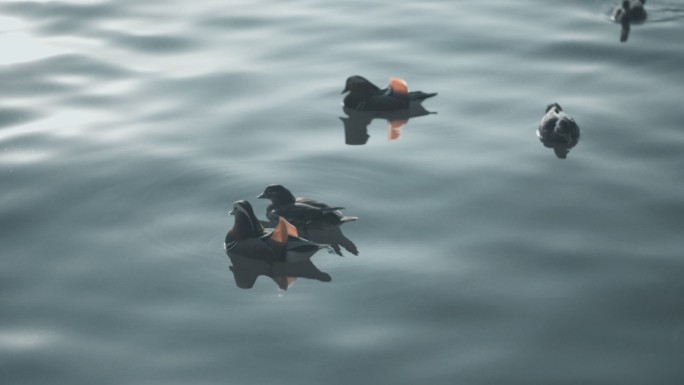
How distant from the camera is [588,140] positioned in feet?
60.1

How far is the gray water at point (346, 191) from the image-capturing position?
13055mm

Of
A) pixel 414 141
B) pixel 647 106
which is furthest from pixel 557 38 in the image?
pixel 414 141

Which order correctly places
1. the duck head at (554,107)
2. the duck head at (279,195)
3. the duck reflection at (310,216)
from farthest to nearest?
the duck head at (554,107) < the duck head at (279,195) < the duck reflection at (310,216)

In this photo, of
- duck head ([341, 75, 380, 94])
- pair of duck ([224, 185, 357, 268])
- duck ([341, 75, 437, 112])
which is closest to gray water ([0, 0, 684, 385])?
pair of duck ([224, 185, 357, 268])

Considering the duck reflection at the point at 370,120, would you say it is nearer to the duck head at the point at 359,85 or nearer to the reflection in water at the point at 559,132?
the duck head at the point at 359,85

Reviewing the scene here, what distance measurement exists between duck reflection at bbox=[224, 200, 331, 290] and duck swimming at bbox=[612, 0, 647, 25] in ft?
34.7

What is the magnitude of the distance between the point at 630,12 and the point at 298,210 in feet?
33.6

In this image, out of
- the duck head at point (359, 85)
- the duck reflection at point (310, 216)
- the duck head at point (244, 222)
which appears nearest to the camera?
the duck head at point (244, 222)

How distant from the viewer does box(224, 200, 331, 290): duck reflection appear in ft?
48.8

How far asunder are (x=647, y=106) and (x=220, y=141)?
6700 mm

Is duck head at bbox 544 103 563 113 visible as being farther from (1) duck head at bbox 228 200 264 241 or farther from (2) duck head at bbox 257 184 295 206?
(1) duck head at bbox 228 200 264 241


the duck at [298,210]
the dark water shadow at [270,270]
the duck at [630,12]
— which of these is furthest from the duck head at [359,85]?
the duck at [630,12]

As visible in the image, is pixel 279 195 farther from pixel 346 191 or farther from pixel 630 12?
pixel 630 12

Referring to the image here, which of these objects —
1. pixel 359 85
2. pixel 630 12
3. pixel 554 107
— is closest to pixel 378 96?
pixel 359 85
